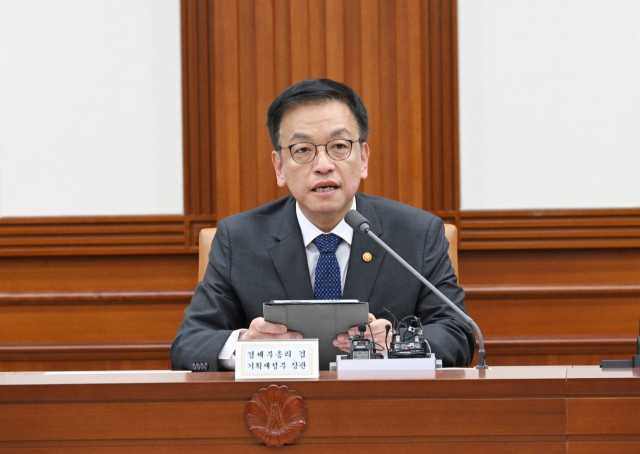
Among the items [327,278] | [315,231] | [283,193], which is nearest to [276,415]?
[327,278]

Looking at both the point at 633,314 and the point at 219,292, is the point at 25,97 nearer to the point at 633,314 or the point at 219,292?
the point at 219,292

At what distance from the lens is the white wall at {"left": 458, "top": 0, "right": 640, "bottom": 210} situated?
10.3 ft

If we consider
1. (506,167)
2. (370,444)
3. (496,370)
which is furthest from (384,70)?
(370,444)

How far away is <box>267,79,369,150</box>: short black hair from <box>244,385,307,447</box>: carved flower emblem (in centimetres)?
115

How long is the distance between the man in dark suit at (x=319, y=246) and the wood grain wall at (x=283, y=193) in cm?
65

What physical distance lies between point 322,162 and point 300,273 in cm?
35

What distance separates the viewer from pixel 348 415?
56.2 inches

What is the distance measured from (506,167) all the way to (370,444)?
6.46ft

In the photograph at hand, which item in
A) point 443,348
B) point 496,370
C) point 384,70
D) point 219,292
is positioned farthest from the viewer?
point 384,70

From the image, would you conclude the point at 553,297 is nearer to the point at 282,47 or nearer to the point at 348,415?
the point at 282,47

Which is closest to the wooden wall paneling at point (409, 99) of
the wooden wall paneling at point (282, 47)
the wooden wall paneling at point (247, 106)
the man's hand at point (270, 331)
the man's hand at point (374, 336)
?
the wooden wall paneling at point (282, 47)

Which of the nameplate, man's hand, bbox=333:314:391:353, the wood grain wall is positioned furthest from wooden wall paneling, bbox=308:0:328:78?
the nameplate

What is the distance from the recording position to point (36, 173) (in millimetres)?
3227

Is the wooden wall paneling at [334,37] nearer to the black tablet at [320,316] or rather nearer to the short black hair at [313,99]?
the short black hair at [313,99]
